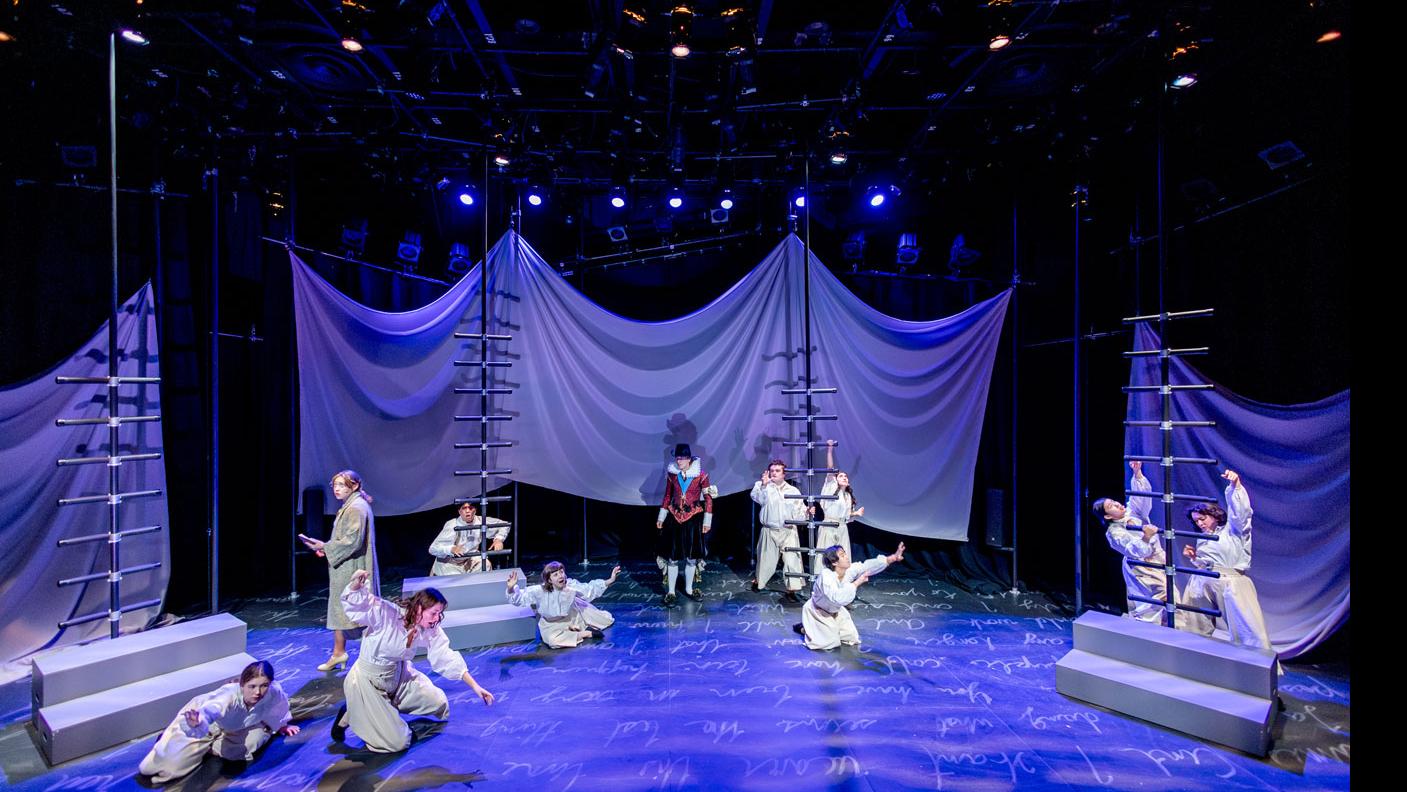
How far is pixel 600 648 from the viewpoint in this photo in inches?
204

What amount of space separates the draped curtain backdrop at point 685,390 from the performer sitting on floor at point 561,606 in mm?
1434

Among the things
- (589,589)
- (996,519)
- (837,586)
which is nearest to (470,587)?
(589,589)

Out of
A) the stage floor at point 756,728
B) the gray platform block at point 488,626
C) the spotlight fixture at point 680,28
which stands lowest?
the stage floor at point 756,728

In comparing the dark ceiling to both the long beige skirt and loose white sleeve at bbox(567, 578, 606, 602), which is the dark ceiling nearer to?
loose white sleeve at bbox(567, 578, 606, 602)

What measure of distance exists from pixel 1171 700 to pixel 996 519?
Answer: 3.25m

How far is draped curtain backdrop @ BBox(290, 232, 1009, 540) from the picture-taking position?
21.1 ft

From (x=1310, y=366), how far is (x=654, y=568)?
6.32 meters

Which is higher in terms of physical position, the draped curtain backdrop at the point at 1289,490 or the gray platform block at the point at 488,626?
the draped curtain backdrop at the point at 1289,490

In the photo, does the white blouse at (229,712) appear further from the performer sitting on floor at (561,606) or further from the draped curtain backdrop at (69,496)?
the draped curtain backdrop at (69,496)

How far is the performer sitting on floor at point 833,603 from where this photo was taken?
5133mm

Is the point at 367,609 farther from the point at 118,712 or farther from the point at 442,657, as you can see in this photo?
the point at 118,712

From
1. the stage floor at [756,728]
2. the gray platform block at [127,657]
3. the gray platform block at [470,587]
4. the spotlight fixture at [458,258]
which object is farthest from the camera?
the spotlight fixture at [458,258]

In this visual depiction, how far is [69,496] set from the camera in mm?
4883

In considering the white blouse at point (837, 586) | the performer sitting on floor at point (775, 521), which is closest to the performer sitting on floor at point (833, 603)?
the white blouse at point (837, 586)
